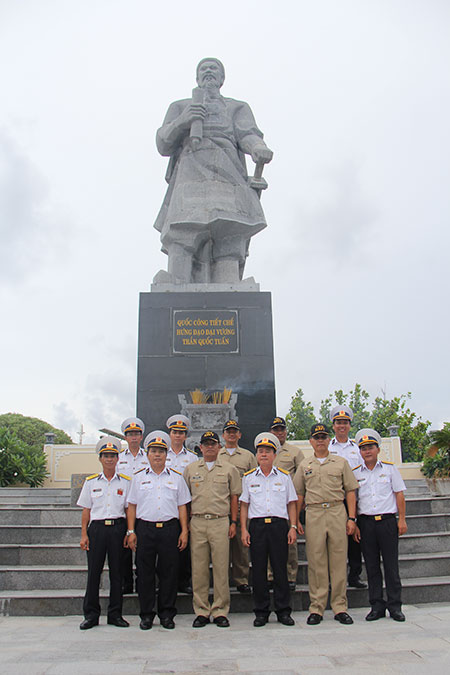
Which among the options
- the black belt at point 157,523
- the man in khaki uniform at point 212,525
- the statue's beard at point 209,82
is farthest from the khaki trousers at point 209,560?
the statue's beard at point 209,82

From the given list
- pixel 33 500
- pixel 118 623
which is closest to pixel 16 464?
pixel 33 500

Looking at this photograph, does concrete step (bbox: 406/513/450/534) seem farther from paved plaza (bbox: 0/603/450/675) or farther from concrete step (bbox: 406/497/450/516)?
paved plaza (bbox: 0/603/450/675)

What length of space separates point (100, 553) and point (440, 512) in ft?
12.7

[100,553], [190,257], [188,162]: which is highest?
[188,162]

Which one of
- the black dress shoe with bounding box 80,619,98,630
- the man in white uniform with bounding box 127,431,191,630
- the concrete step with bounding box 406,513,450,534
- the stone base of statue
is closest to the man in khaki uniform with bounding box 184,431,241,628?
the man in white uniform with bounding box 127,431,191,630

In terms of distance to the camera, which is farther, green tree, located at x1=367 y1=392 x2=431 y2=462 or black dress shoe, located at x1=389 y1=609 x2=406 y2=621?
green tree, located at x1=367 y1=392 x2=431 y2=462

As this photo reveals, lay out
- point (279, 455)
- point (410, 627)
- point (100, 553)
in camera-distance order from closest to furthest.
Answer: point (410, 627)
point (100, 553)
point (279, 455)

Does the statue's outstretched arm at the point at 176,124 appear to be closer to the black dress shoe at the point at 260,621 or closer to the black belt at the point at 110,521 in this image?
the black belt at the point at 110,521

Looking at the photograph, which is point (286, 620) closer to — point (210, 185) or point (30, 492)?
point (210, 185)

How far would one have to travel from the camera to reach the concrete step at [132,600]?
4594mm

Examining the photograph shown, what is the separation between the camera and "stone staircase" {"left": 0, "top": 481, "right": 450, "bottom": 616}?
15.3 ft

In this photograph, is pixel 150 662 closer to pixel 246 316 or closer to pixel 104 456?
pixel 104 456

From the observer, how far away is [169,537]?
4.47 m

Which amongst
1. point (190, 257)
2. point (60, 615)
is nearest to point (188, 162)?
point (190, 257)
